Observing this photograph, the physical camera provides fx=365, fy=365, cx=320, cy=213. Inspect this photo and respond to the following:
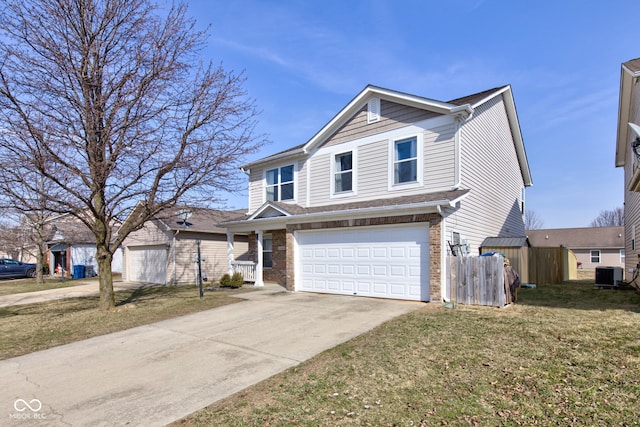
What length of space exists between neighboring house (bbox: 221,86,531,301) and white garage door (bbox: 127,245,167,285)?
6.40 meters

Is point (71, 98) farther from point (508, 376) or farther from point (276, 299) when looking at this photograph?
point (508, 376)

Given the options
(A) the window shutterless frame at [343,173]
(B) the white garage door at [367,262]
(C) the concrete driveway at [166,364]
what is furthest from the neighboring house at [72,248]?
(C) the concrete driveway at [166,364]

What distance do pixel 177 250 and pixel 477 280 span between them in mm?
15829

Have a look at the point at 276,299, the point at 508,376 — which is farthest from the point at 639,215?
the point at 276,299

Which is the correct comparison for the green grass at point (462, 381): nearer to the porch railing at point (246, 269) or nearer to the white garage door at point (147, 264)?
the porch railing at point (246, 269)

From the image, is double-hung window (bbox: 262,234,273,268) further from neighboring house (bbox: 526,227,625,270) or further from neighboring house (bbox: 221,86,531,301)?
neighboring house (bbox: 526,227,625,270)

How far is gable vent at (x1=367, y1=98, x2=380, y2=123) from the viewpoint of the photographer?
13.6m

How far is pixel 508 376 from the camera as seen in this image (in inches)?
193

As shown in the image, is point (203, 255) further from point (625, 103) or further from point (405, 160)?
point (625, 103)

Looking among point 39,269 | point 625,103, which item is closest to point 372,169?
point 625,103

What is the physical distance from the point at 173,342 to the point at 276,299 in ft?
16.6

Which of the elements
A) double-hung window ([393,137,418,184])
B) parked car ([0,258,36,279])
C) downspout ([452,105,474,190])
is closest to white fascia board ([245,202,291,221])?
double-hung window ([393,137,418,184])

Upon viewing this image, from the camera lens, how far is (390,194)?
12.9 m

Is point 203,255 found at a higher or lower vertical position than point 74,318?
higher
